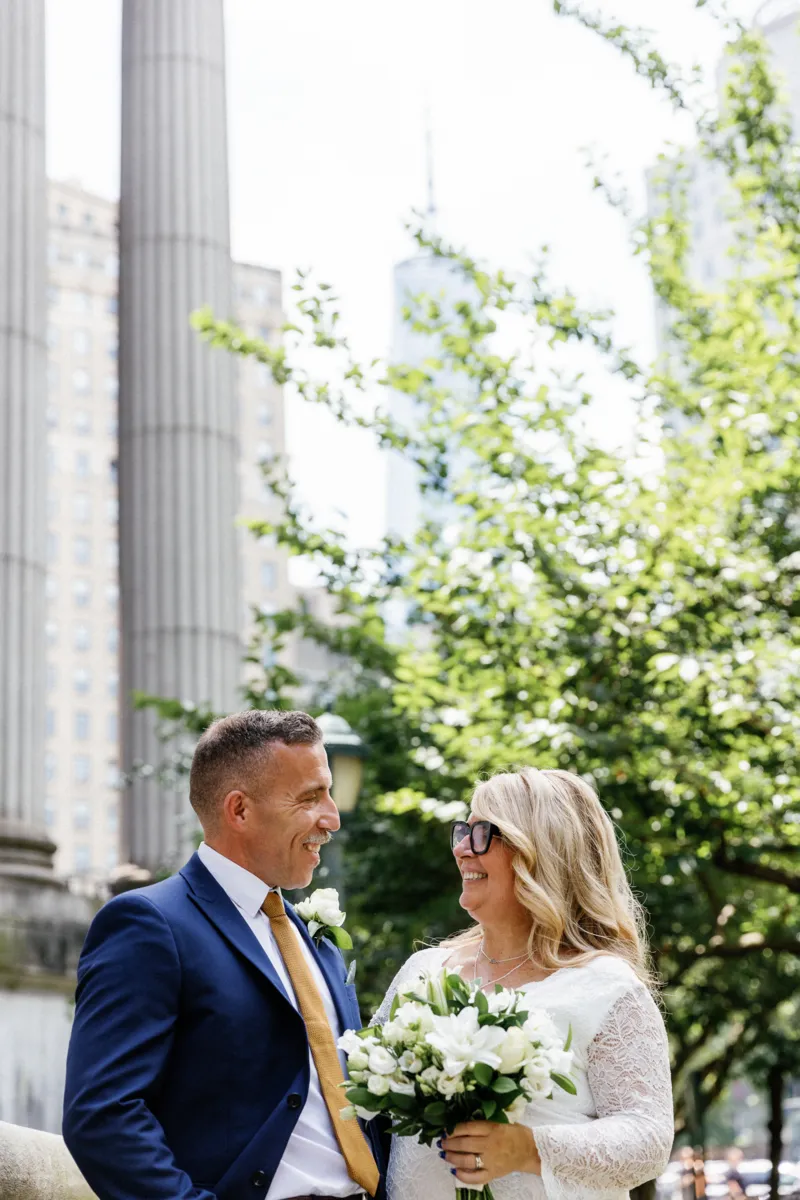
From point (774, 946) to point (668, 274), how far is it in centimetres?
563

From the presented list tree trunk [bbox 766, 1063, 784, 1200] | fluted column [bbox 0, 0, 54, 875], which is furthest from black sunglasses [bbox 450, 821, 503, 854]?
tree trunk [bbox 766, 1063, 784, 1200]

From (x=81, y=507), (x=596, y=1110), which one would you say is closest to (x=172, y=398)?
(x=596, y=1110)

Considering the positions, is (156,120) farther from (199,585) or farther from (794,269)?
(794,269)

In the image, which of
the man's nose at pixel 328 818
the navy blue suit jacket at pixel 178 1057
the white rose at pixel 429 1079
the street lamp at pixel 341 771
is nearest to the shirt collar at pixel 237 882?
the navy blue suit jacket at pixel 178 1057

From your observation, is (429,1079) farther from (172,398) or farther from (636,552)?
(172,398)

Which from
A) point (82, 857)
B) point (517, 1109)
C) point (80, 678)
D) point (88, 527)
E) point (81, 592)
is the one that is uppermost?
point (88, 527)

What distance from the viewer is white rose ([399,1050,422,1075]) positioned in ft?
11.7

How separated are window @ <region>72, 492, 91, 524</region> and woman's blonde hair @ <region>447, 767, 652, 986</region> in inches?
3956

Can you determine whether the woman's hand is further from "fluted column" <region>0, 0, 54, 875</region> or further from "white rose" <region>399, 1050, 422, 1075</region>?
"fluted column" <region>0, 0, 54, 875</region>

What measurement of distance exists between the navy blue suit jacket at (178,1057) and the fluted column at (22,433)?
31.3 ft

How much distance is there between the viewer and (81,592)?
101 m

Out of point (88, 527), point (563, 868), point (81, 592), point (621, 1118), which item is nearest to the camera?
point (621, 1118)

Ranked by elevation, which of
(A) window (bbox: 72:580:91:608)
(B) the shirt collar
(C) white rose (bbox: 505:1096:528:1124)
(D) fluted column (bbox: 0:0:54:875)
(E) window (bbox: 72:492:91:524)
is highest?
(E) window (bbox: 72:492:91:524)

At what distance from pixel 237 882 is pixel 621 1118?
41.8 inches
